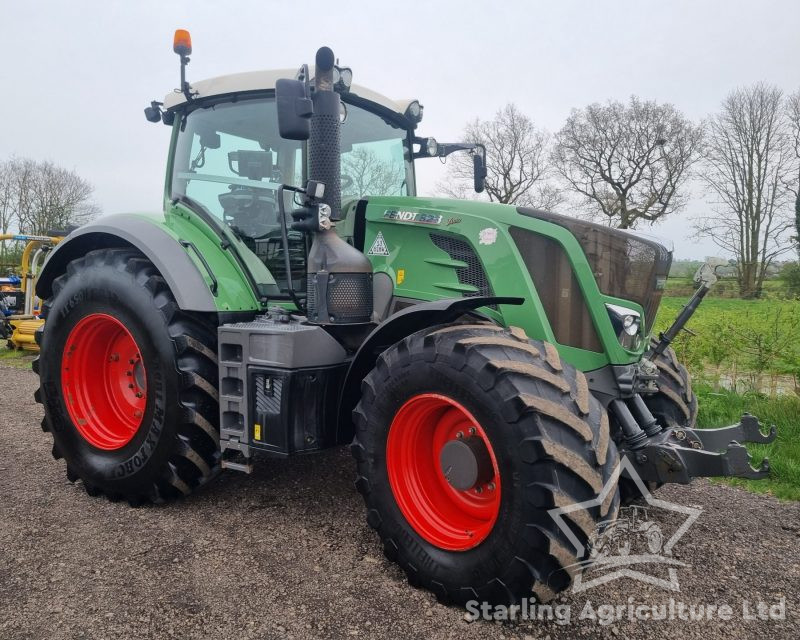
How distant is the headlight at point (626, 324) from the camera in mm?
3033

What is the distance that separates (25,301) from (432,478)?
11.6 meters

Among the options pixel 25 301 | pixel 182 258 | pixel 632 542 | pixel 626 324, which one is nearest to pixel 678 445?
pixel 626 324

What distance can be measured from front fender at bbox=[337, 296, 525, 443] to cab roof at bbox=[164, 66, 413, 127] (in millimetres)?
1789

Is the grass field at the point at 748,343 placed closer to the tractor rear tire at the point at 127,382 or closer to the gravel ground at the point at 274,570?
the gravel ground at the point at 274,570

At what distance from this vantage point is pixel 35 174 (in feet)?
108

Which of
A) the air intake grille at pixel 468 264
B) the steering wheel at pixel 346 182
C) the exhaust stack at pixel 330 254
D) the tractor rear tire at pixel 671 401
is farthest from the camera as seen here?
the steering wheel at pixel 346 182

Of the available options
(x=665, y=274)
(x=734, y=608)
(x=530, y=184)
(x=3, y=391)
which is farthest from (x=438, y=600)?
(x=530, y=184)

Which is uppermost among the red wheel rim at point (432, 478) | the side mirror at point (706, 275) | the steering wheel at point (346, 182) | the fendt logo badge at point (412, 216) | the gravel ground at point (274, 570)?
the steering wheel at point (346, 182)

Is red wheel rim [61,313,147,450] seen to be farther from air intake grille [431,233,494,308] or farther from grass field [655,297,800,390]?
grass field [655,297,800,390]

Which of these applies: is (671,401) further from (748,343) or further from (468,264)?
(748,343)

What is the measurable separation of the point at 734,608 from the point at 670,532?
81 centimetres

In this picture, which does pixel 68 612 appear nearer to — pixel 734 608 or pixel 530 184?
pixel 734 608

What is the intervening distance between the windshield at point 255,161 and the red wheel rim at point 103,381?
3.59 ft

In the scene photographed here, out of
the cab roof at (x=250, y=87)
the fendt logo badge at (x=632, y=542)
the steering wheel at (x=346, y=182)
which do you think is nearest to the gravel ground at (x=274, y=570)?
the fendt logo badge at (x=632, y=542)
